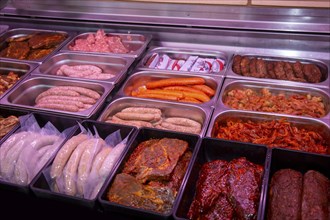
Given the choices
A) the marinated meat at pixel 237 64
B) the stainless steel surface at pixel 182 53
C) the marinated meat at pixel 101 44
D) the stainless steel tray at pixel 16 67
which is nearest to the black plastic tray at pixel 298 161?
the marinated meat at pixel 237 64

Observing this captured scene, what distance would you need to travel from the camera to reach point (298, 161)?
250 cm

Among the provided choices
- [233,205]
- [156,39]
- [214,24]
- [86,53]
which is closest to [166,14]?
[156,39]

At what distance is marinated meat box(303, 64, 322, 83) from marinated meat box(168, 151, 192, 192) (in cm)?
157

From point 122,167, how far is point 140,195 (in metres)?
0.34

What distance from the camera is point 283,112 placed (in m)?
3.10

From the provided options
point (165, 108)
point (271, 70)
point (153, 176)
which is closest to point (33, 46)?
point (165, 108)

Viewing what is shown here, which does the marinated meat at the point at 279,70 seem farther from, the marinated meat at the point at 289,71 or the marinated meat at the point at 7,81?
the marinated meat at the point at 7,81

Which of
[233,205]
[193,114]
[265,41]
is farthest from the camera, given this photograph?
[265,41]

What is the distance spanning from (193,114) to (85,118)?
1013mm

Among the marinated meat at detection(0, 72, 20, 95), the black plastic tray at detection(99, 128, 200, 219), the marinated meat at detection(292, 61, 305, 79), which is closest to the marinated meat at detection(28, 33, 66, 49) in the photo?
the marinated meat at detection(0, 72, 20, 95)

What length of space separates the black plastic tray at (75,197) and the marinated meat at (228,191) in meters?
0.68

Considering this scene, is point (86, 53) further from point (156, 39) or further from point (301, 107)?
point (301, 107)

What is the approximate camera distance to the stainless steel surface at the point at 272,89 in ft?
10.4

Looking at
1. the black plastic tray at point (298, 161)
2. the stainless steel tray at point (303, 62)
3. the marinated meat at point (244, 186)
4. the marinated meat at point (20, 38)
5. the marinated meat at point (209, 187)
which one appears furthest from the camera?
the marinated meat at point (20, 38)
